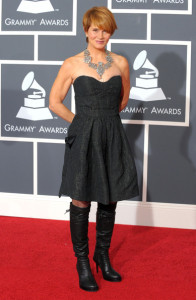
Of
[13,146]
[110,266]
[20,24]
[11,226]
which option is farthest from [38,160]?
[110,266]

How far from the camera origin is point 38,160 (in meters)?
3.79

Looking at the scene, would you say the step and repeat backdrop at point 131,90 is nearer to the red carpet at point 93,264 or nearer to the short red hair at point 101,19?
the red carpet at point 93,264

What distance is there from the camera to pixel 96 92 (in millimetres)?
2379

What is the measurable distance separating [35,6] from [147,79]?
1.16 metres

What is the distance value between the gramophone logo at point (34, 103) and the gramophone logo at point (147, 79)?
33.1 inches

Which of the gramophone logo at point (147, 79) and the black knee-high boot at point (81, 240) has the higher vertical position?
the gramophone logo at point (147, 79)

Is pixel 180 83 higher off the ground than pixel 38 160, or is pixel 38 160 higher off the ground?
pixel 180 83

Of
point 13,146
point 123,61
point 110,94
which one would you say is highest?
point 123,61

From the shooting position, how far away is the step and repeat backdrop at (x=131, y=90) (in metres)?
3.49

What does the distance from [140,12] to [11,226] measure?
6.92ft

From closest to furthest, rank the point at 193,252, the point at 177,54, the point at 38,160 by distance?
the point at 193,252, the point at 177,54, the point at 38,160

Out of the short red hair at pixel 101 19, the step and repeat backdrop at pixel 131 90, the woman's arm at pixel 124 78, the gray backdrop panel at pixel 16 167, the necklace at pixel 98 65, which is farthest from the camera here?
the gray backdrop panel at pixel 16 167

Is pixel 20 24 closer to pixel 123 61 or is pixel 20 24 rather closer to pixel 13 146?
pixel 13 146

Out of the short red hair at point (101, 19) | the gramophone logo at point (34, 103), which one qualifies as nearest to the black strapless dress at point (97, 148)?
the short red hair at point (101, 19)
